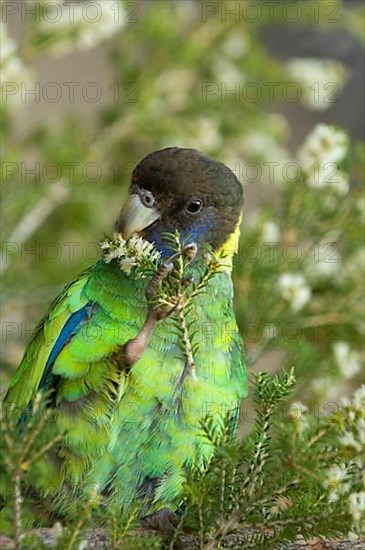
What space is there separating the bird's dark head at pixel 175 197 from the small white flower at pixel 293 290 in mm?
179

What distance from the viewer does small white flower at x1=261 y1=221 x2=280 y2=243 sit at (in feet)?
3.89

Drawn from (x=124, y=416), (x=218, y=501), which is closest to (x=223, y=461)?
(x=218, y=501)

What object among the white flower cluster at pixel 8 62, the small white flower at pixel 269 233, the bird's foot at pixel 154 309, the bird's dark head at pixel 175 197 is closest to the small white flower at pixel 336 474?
the bird's foot at pixel 154 309

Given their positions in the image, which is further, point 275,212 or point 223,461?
point 275,212

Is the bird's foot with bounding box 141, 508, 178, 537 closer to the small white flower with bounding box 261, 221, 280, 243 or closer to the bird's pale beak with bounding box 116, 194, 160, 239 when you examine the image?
the bird's pale beak with bounding box 116, 194, 160, 239

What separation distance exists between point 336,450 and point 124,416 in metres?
0.32

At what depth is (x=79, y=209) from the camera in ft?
5.52

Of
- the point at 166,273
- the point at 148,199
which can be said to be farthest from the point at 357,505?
the point at 148,199

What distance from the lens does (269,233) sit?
1.19m

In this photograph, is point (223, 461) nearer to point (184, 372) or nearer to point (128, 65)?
point (184, 372)

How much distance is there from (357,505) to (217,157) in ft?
3.48

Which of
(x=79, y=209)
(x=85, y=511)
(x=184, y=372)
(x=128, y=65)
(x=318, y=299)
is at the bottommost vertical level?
(x=85, y=511)

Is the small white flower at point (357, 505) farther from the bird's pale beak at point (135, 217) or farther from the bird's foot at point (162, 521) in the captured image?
the bird's pale beak at point (135, 217)

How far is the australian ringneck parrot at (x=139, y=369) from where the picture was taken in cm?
84
